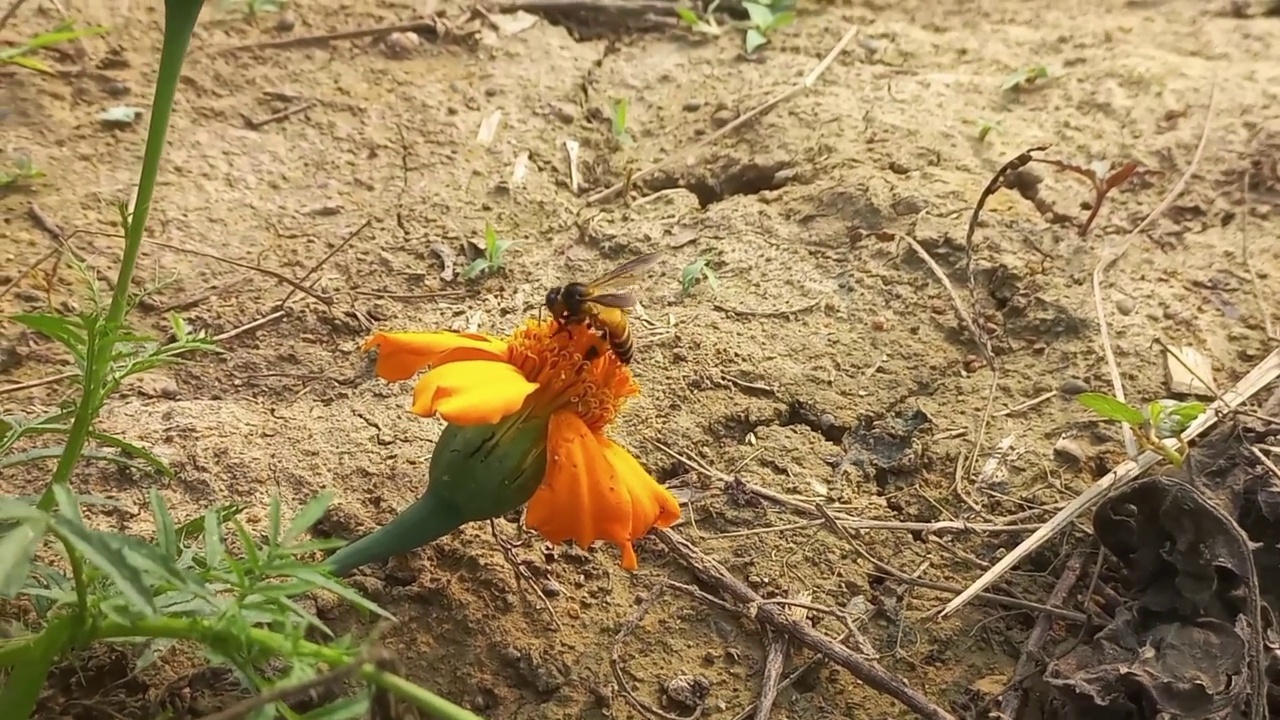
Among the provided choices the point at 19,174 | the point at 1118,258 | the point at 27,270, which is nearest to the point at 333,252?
the point at 27,270

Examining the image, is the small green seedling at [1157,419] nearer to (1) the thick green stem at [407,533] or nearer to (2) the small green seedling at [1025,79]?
(1) the thick green stem at [407,533]

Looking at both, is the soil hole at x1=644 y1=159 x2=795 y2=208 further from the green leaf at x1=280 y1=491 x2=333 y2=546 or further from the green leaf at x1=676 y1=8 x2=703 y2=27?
the green leaf at x1=280 y1=491 x2=333 y2=546

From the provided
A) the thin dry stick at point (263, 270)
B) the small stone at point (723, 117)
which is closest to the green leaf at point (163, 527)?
the thin dry stick at point (263, 270)

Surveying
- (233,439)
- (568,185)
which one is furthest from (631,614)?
(568,185)

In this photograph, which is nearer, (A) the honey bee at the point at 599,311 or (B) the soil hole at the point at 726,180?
(A) the honey bee at the point at 599,311

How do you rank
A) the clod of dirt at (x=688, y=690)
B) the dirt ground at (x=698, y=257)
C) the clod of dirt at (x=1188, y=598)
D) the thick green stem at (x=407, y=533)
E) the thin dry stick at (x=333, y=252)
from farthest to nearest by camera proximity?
the thin dry stick at (x=333, y=252) < the dirt ground at (x=698, y=257) < the clod of dirt at (x=688, y=690) < the clod of dirt at (x=1188, y=598) < the thick green stem at (x=407, y=533)

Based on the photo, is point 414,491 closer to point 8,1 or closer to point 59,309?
point 59,309

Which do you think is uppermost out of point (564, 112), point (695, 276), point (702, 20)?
point (702, 20)

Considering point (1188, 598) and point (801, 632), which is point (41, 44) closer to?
point (801, 632)
